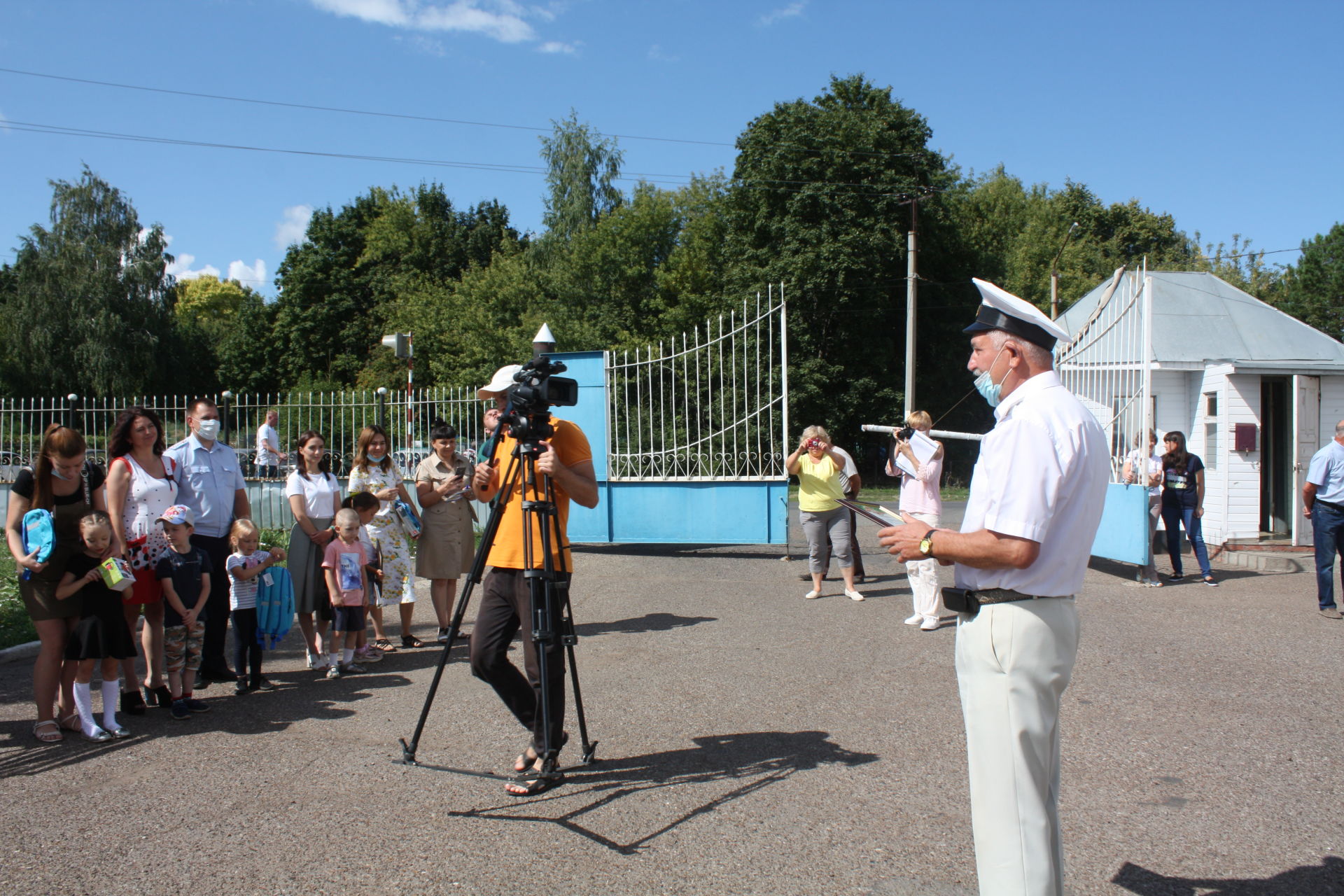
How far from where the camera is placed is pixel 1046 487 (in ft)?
8.25

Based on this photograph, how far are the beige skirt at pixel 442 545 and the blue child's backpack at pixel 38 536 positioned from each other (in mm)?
2780

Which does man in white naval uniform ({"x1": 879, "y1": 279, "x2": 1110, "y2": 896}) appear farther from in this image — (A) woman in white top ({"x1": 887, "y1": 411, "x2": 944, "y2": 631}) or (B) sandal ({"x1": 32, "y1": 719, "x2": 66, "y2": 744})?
(A) woman in white top ({"x1": 887, "y1": 411, "x2": 944, "y2": 631})

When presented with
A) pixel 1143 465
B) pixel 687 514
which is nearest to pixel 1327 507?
pixel 1143 465

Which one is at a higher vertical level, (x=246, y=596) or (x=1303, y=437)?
(x=1303, y=437)

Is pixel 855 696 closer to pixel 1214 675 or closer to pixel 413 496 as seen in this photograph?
pixel 1214 675

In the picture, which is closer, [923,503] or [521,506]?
[521,506]

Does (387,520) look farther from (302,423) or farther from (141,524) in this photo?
(302,423)

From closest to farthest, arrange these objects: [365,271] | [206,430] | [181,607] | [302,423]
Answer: [181,607] → [206,430] → [302,423] → [365,271]

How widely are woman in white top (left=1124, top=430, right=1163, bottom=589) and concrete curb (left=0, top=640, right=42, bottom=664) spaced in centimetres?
1038

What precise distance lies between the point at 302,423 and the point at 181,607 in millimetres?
10922

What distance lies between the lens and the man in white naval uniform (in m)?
2.52

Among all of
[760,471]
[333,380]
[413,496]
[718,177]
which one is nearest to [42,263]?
[333,380]

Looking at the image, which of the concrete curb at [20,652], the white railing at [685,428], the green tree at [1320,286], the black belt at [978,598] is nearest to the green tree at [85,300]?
the white railing at [685,428]

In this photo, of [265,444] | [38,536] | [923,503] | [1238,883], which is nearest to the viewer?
[1238,883]
